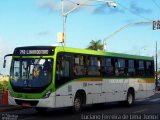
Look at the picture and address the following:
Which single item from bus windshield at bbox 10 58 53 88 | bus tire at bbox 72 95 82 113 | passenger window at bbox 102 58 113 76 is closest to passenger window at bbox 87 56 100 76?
passenger window at bbox 102 58 113 76

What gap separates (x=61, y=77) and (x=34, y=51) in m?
1.60

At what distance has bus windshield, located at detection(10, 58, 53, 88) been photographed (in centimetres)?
1912

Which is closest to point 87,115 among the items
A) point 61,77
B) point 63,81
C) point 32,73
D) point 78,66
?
point 63,81

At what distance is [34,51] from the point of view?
1980 cm

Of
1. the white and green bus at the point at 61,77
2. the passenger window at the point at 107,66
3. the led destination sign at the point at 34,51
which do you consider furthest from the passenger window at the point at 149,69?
the led destination sign at the point at 34,51

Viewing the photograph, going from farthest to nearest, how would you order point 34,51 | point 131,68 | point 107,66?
point 131,68 → point 107,66 → point 34,51

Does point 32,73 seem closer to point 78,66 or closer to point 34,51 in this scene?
point 34,51

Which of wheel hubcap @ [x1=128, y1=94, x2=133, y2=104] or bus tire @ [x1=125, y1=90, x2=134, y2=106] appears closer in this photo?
bus tire @ [x1=125, y1=90, x2=134, y2=106]

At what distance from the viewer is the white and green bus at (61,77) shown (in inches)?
753

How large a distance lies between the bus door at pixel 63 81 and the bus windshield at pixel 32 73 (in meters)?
0.47

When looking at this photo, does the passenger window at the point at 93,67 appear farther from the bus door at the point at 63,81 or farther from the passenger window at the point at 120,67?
the passenger window at the point at 120,67

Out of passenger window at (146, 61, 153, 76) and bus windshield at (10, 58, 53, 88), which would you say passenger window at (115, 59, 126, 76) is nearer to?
passenger window at (146, 61, 153, 76)

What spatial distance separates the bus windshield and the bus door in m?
0.47

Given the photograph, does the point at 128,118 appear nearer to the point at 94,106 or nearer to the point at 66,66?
the point at 66,66
